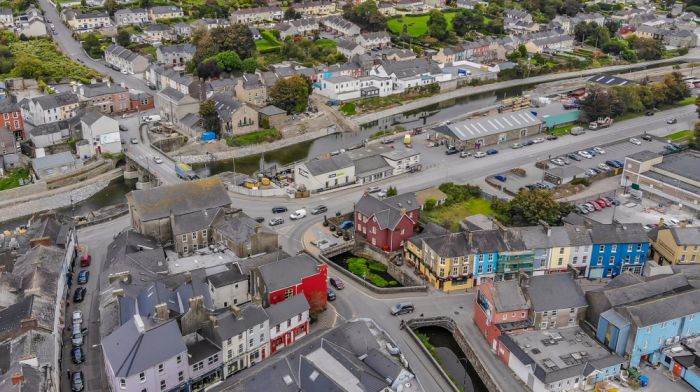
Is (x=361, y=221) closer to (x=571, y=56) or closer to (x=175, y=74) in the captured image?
(x=175, y=74)

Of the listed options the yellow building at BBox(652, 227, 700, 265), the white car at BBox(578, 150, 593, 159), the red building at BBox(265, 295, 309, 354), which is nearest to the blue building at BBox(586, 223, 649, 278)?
the yellow building at BBox(652, 227, 700, 265)

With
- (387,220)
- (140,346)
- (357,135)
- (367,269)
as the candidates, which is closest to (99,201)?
(367,269)

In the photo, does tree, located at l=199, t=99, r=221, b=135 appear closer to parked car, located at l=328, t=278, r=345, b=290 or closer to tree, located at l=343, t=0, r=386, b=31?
parked car, located at l=328, t=278, r=345, b=290

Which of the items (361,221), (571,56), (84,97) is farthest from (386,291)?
(571,56)

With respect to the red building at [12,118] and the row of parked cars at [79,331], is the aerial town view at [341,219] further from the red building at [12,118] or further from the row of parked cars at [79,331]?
the red building at [12,118]

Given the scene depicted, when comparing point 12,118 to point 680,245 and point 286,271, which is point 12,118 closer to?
point 286,271

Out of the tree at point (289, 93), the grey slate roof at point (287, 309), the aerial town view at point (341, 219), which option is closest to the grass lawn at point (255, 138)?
the aerial town view at point (341, 219)
